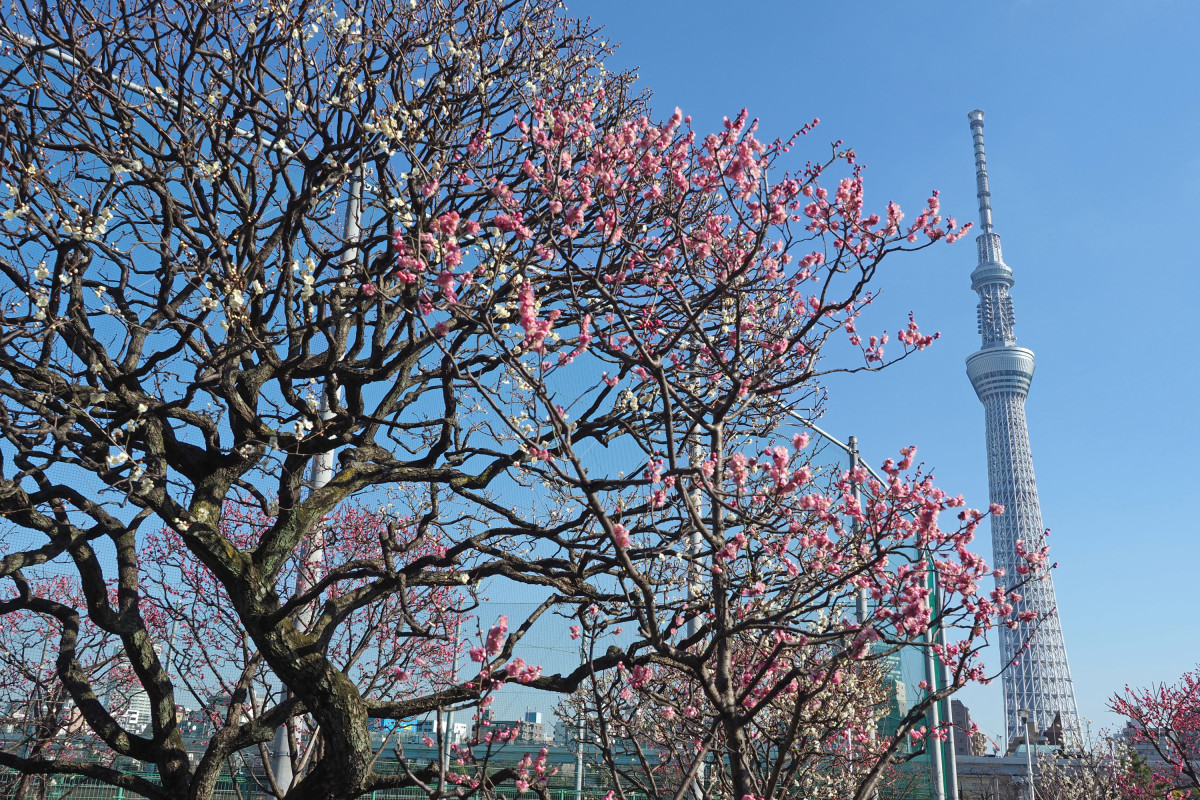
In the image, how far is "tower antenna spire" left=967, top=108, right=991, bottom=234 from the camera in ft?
342

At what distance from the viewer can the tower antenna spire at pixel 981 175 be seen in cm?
10419

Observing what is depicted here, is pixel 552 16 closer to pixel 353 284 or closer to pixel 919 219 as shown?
pixel 353 284

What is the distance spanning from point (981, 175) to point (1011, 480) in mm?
43705

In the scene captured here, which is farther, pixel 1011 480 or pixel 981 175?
pixel 981 175

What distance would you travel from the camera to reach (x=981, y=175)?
108 m

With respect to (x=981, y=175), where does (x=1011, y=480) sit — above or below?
below

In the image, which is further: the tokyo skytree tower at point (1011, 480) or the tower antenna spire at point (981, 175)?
the tower antenna spire at point (981, 175)

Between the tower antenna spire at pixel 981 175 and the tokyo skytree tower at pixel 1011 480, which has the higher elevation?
the tower antenna spire at pixel 981 175

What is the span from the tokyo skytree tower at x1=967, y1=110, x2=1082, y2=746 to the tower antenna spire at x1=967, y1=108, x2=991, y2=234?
0.22 m

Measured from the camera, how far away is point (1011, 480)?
82.1 m

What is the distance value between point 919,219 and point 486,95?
3.34 m

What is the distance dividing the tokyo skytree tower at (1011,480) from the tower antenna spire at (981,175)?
22 cm

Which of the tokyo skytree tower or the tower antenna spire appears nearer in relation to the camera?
the tokyo skytree tower

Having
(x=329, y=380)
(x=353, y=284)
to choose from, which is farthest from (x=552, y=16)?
(x=329, y=380)
